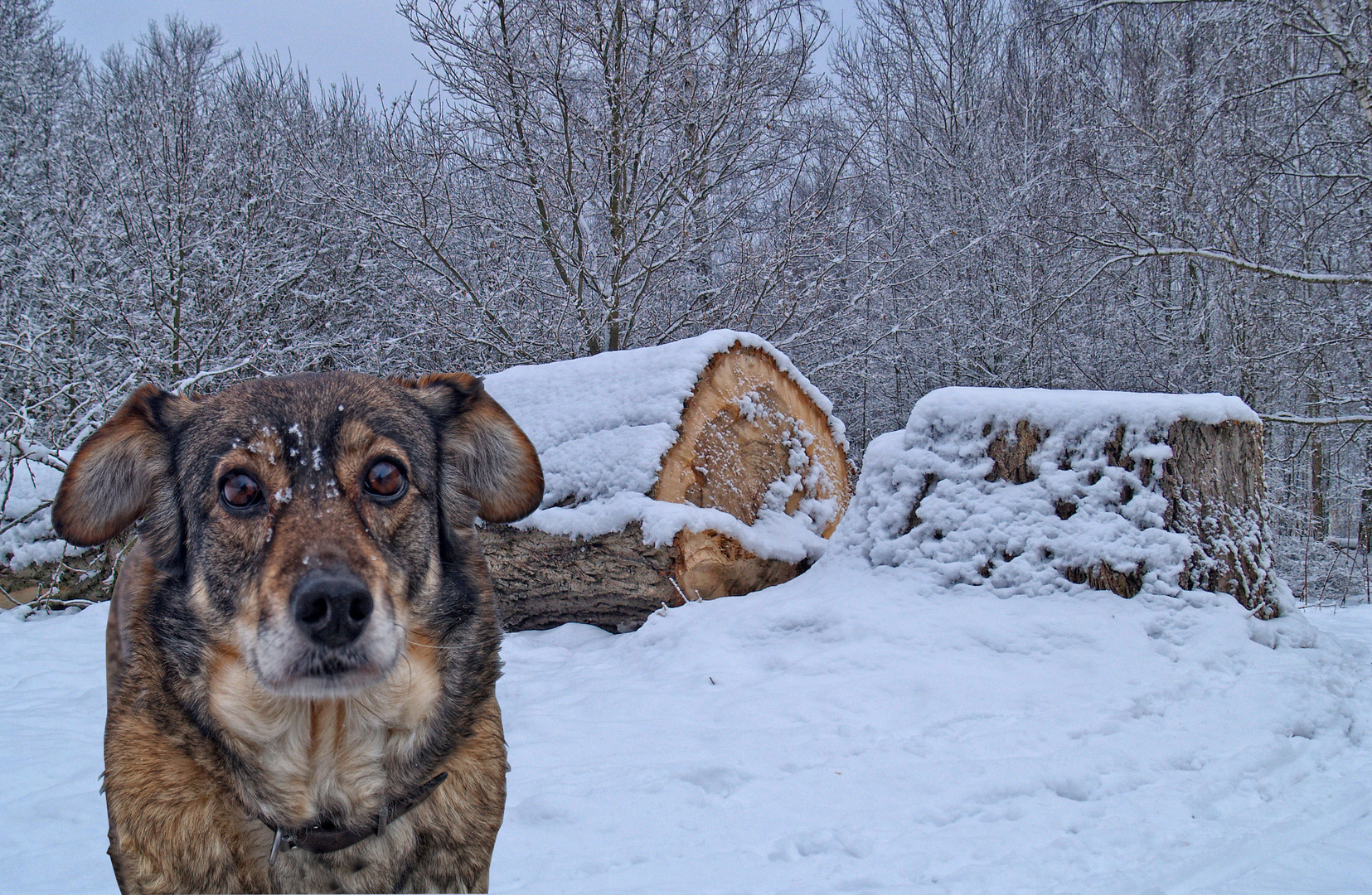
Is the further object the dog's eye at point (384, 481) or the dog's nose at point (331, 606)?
the dog's eye at point (384, 481)

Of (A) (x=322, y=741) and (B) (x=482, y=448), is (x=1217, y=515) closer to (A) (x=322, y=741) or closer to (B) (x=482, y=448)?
(B) (x=482, y=448)

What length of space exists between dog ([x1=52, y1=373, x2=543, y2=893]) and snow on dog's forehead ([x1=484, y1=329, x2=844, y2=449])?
2979mm

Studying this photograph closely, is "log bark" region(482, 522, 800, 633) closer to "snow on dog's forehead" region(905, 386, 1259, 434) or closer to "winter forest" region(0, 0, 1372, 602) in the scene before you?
"snow on dog's forehead" region(905, 386, 1259, 434)

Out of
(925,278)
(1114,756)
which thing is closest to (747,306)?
(925,278)

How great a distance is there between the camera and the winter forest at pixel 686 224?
888 cm

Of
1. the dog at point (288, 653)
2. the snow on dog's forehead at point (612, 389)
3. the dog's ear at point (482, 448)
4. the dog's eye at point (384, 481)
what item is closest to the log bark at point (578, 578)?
the snow on dog's forehead at point (612, 389)

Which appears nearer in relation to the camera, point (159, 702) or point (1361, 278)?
point (159, 702)

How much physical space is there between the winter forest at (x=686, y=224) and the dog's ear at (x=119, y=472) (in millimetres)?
4728

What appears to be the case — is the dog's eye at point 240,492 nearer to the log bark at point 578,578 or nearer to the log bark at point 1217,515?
the log bark at point 578,578

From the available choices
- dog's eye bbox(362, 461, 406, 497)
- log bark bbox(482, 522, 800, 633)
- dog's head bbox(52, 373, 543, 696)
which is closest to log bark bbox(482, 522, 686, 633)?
log bark bbox(482, 522, 800, 633)

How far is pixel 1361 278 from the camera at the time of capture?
7750 millimetres

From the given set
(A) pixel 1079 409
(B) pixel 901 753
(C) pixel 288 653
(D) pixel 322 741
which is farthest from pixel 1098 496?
(C) pixel 288 653

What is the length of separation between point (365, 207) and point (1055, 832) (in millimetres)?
8920

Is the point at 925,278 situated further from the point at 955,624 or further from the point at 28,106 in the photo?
the point at 28,106
